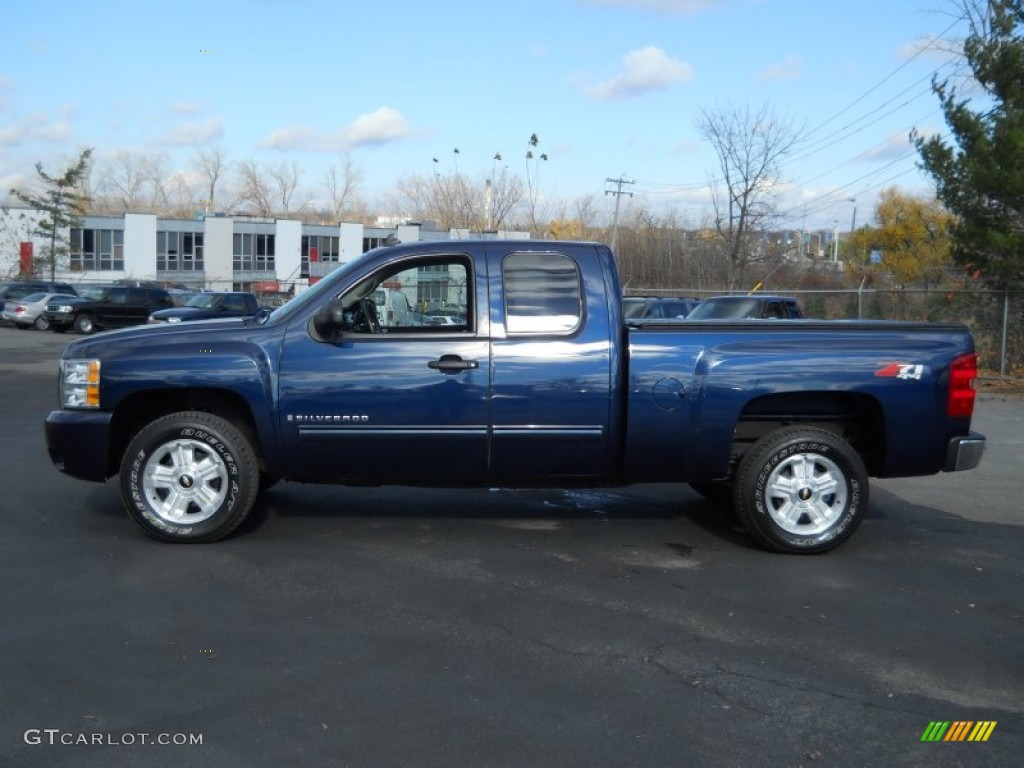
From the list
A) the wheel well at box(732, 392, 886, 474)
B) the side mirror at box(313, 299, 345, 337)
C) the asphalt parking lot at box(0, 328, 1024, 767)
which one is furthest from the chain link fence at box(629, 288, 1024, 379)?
the side mirror at box(313, 299, 345, 337)

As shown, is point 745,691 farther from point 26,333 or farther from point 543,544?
point 26,333

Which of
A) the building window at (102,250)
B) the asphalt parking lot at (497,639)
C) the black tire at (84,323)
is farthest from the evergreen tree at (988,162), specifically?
the building window at (102,250)

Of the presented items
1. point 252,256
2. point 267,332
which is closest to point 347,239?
point 252,256

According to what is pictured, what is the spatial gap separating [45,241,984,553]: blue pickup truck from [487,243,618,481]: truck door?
0.01m

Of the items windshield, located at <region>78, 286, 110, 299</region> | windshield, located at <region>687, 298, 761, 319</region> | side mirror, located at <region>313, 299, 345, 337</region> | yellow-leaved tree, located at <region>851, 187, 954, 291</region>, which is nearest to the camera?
side mirror, located at <region>313, 299, 345, 337</region>

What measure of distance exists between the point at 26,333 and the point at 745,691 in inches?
1348

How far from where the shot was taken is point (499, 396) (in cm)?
645

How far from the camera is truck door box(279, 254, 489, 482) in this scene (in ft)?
21.1

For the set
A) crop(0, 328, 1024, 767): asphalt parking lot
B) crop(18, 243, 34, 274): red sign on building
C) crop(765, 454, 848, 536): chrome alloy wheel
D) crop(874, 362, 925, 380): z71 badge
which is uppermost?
crop(18, 243, 34, 274): red sign on building

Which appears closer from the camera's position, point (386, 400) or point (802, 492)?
point (386, 400)

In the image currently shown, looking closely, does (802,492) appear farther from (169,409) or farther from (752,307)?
(752,307)

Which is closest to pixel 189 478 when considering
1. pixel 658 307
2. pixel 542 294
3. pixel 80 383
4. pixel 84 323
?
pixel 80 383

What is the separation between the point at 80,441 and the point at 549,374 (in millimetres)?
2976

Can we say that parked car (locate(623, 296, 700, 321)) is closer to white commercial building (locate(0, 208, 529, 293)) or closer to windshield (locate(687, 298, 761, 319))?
windshield (locate(687, 298, 761, 319))
